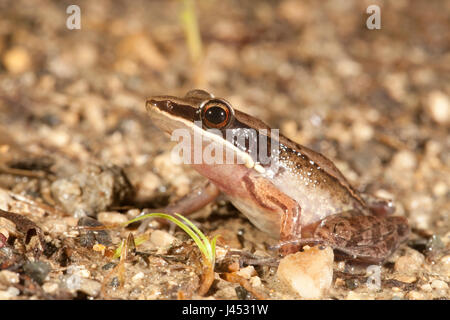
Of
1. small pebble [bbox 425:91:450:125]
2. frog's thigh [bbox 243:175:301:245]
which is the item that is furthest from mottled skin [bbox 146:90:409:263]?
small pebble [bbox 425:91:450:125]

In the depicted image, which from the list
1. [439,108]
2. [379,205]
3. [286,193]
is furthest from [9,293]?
[439,108]

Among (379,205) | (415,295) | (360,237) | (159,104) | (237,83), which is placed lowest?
(415,295)

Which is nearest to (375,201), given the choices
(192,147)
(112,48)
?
(192,147)

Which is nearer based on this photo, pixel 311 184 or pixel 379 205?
pixel 311 184

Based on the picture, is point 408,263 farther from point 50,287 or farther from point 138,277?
point 50,287

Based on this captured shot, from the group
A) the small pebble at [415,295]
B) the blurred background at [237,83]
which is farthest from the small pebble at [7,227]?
the small pebble at [415,295]

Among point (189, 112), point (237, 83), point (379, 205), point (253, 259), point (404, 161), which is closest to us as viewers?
point (253, 259)

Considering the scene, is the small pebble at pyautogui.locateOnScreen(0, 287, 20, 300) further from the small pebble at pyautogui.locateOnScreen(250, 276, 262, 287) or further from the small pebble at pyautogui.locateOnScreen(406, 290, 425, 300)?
the small pebble at pyautogui.locateOnScreen(406, 290, 425, 300)
